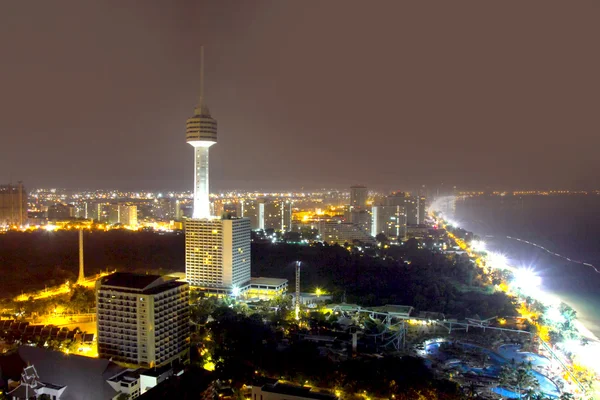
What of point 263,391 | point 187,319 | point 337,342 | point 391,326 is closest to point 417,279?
point 391,326

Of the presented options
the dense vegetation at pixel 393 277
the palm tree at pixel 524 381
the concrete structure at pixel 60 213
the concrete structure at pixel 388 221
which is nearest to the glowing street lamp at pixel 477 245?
the dense vegetation at pixel 393 277

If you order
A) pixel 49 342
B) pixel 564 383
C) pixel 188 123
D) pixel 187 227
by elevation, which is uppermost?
pixel 188 123

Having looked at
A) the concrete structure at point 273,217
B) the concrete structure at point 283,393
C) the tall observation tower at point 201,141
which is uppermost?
the tall observation tower at point 201,141

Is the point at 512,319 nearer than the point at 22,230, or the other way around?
the point at 512,319

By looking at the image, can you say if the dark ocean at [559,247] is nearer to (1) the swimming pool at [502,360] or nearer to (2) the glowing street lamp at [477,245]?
(2) the glowing street lamp at [477,245]

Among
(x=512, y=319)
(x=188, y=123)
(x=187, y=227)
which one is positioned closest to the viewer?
(x=512, y=319)

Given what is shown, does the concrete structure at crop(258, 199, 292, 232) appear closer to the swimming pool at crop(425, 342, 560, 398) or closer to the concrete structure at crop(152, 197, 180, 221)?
the concrete structure at crop(152, 197, 180, 221)

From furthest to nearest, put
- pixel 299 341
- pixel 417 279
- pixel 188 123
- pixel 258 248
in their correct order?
pixel 258 248 → pixel 188 123 → pixel 417 279 → pixel 299 341

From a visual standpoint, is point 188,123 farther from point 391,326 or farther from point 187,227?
point 391,326
